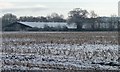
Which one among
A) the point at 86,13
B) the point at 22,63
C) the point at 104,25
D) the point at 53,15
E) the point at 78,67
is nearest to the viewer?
the point at 78,67

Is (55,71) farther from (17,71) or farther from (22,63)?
(22,63)

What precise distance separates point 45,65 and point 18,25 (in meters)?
78.9

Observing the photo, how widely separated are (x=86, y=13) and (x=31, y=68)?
95.5 m

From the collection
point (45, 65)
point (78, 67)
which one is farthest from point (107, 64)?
point (45, 65)

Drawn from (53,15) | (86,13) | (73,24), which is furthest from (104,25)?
(53,15)

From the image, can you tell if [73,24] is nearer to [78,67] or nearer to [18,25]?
[18,25]

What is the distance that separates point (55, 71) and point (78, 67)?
1233 mm

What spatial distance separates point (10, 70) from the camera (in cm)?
1012

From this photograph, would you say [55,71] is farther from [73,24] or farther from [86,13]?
[86,13]

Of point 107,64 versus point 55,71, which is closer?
point 55,71

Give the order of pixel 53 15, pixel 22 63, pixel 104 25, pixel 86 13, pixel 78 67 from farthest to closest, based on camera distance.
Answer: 1. pixel 53 15
2. pixel 86 13
3. pixel 104 25
4. pixel 22 63
5. pixel 78 67

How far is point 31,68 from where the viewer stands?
1048 cm

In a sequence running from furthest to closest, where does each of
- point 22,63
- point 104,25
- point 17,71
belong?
point 104,25, point 22,63, point 17,71

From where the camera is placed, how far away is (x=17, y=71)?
32.7 ft
